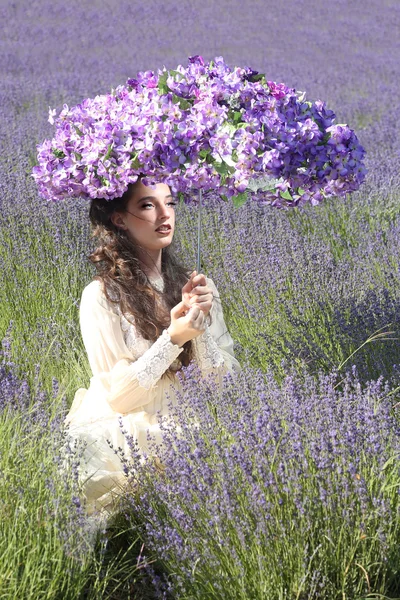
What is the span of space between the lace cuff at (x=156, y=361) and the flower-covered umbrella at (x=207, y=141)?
45 cm

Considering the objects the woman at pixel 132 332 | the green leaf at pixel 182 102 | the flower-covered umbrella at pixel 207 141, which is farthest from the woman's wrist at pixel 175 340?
the green leaf at pixel 182 102

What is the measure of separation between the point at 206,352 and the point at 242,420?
0.64 metres

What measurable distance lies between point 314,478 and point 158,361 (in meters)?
0.67

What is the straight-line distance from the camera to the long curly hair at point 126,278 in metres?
2.82

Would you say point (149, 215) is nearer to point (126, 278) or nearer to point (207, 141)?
point (126, 278)

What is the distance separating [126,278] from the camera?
2.84m

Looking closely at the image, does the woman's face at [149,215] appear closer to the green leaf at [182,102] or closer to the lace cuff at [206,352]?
the lace cuff at [206,352]

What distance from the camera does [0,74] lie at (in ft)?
37.0

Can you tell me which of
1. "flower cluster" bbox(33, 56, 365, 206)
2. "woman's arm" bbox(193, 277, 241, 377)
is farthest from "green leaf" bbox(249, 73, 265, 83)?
"woman's arm" bbox(193, 277, 241, 377)

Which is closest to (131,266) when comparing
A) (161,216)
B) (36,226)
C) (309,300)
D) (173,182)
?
(161,216)

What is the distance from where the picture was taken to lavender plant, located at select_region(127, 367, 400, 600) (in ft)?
6.73

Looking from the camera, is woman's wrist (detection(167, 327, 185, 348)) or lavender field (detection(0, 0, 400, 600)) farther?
woman's wrist (detection(167, 327, 185, 348))

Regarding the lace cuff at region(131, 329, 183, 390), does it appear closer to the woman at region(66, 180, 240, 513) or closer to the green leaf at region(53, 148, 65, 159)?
the woman at region(66, 180, 240, 513)

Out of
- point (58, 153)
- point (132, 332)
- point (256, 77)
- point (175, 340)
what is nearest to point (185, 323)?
point (175, 340)
